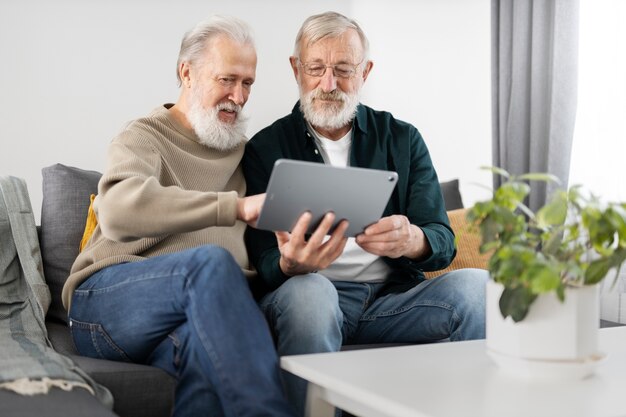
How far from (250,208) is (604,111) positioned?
2.03m

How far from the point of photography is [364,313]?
7.01ft

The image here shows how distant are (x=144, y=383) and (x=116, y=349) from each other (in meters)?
0.10

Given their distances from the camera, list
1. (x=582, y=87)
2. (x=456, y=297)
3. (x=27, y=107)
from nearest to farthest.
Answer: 1. (x=456, y=297)
2. (x=27, y=107)
3. (x=582, y=87)

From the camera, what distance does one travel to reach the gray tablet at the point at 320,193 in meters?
1.59

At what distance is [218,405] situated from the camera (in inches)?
63.1

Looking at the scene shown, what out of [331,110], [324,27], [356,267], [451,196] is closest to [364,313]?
[356,267]

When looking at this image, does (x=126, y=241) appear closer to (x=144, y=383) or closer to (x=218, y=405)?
(x=144, y=383)

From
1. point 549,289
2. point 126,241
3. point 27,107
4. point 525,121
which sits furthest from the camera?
point 525,121

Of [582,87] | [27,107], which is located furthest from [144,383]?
[582,87]

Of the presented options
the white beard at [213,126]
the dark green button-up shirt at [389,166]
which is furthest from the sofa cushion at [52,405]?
the white beard at [213,126]

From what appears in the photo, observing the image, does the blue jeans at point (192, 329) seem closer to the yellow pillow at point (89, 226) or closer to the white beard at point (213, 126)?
the yellow pillow at point (89, 226)

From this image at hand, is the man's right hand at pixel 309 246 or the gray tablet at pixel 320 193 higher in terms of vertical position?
the gray tablet at pixel 320 193

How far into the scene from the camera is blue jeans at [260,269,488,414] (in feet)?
5.95

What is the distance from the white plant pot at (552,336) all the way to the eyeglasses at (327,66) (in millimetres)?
1016
